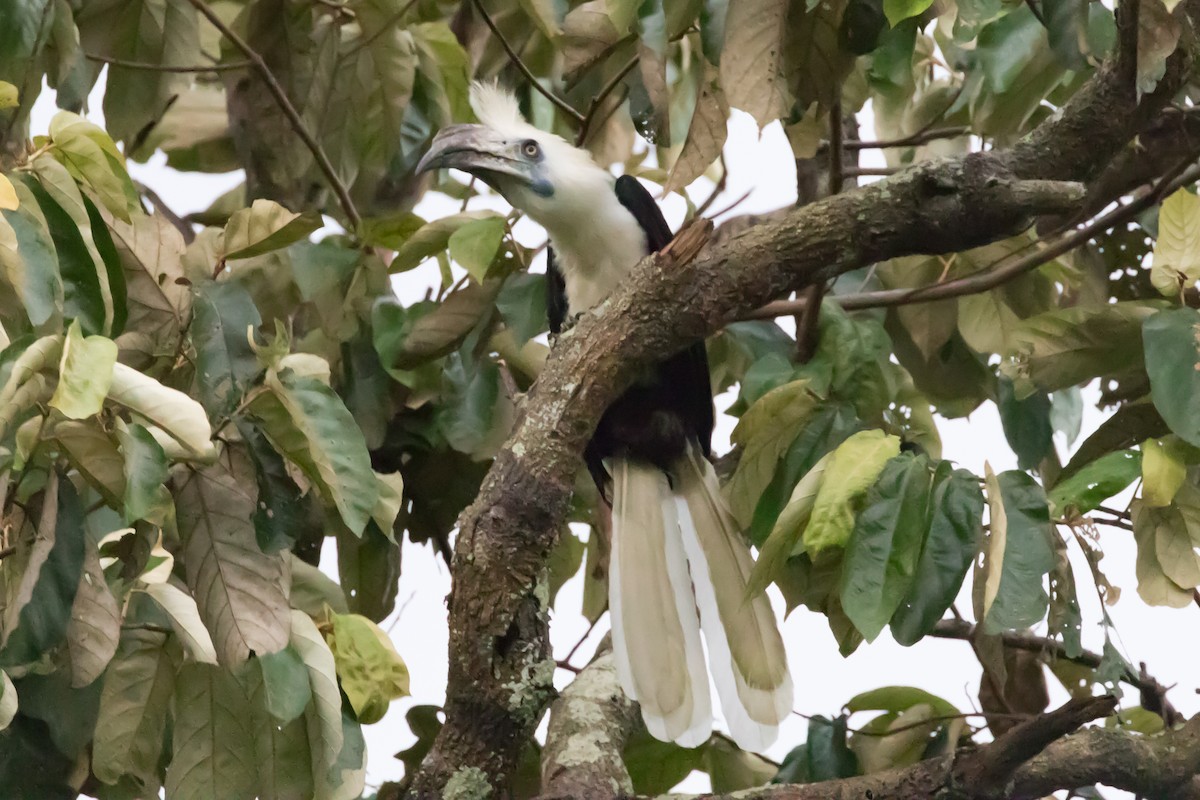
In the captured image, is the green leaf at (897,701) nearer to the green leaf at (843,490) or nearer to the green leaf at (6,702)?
the green leaf at (843,490)

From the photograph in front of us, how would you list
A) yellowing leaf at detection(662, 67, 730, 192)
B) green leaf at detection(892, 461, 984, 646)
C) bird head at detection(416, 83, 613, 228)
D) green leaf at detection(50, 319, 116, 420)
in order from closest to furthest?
1. green leaf at detection(50, 319, 116, 420)
2. green leaf at detection(892, 461, 984, 646)
3. yellowing leaf at detection(662, 67, 730, 192)
4. bird head at detection(416, 83, 613, 228)

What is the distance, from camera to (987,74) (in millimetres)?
2045

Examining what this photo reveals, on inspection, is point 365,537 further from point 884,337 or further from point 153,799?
point 884,337

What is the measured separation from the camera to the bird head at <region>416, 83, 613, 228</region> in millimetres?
2553

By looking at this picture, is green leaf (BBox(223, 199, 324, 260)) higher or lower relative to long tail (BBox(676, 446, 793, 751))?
higher

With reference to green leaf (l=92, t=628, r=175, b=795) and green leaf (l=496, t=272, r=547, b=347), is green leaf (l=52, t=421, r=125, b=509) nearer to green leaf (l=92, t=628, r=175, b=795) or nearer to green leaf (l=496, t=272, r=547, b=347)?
green leaf (l=92, t=628, r=175, b=795)

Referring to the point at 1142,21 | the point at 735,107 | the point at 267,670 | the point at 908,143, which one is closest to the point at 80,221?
the point at 267,670

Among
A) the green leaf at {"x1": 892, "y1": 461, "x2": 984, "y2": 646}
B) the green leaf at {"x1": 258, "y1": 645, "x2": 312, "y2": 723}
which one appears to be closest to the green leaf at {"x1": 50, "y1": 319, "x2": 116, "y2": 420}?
the green leaf at {"x1": 258, "y1": 645, "x2": 312, "y2": 723}

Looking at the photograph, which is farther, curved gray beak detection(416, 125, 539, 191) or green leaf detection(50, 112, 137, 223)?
curved gray beak detection(416, 125, 539, 191)

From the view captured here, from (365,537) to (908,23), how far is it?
4.13 ft

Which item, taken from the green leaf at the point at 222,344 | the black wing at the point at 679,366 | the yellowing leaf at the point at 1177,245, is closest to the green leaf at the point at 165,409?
the green leaf at the point at 222,344

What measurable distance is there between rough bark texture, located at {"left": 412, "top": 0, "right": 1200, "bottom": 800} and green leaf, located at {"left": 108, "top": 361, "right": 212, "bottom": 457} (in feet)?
1.36

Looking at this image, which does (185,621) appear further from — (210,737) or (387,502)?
(387,502)

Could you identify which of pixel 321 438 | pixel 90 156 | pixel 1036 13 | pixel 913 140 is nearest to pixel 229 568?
pixel 321 438
